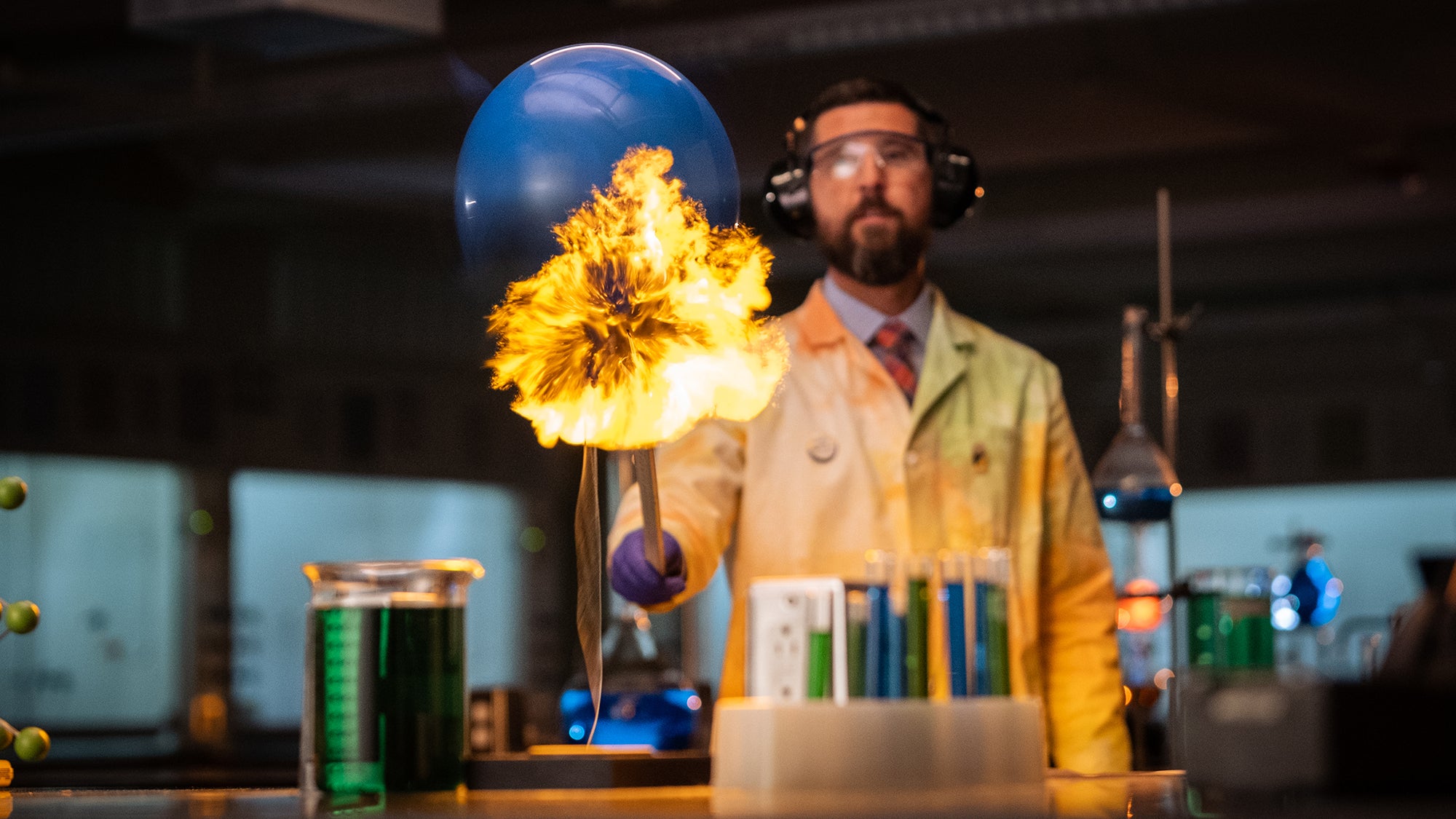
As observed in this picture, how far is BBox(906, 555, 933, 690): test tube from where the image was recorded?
1020 millimetres

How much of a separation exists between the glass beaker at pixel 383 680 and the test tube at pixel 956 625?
347 mm

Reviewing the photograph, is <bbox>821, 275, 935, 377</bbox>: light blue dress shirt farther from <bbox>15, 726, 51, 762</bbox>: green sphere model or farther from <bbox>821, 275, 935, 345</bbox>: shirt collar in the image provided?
<bbox>15, 726, 51, 762</bbox>: green sphere model

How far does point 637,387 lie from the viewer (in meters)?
1.17

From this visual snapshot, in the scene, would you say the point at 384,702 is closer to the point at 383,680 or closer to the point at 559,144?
the point at 383,680

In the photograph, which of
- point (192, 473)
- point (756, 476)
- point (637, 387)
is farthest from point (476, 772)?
point (192, 473)

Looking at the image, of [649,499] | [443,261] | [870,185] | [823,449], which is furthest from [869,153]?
[443,261]

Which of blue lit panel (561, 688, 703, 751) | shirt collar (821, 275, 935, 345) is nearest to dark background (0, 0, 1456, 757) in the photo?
blue lit panel (561, 688, 703, 751)

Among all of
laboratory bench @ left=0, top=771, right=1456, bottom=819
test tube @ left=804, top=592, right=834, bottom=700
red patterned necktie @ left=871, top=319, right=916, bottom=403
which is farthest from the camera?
red patterned necktie @ left=871, top=319, right=916, bottom=403

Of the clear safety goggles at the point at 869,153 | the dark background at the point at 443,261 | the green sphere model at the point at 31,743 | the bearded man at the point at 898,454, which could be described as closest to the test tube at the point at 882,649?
the green sphere model at the point at 31,743

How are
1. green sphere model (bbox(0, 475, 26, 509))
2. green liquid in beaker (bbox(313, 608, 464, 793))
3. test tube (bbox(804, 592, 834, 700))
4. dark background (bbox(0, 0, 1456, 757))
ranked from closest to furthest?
1. test tube (bbox(804, 592, 834, 700))
2. green liquid in beaker (bbox(313, 608, 464, 793))
3. green sphere model (bbox(0, 475, 26, 509))
4. dark background (bbox(0, 0, 1456, 757))

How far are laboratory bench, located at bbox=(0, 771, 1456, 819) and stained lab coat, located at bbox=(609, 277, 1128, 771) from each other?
73 centimetres

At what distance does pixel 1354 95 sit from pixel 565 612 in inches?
162

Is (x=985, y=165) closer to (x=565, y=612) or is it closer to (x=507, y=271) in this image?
(x=565, y=612)

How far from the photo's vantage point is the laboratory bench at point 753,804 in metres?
0.86
